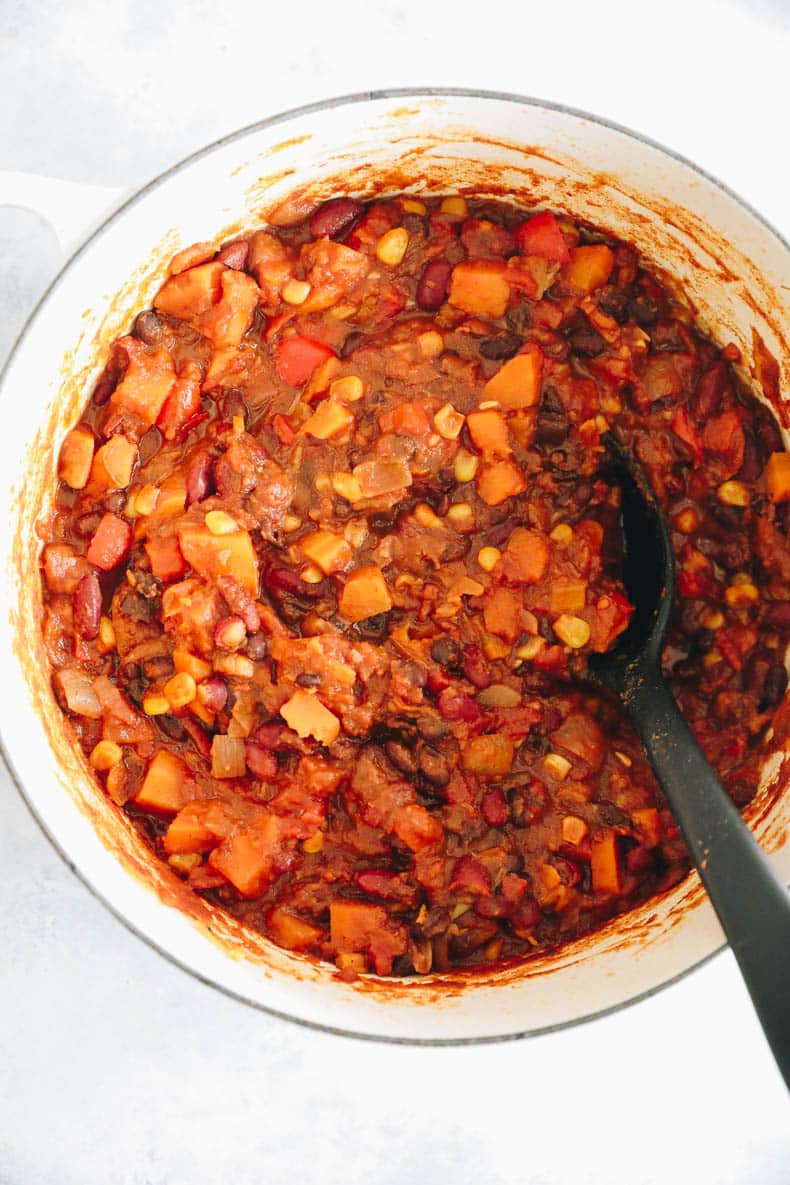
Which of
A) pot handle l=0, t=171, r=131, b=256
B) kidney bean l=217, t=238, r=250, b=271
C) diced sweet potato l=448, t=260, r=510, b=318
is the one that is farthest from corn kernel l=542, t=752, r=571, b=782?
pot handle l=0, t=171, r=131, b=256

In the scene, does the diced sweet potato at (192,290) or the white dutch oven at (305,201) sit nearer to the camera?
the white dutch oven at (305,201)

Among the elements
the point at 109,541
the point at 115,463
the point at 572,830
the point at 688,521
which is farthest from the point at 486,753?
the point at 115,463

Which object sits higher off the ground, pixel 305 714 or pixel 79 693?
pixel 305 714

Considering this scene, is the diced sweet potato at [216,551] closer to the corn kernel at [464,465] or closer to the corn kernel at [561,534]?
the corn kernel at [464,465]

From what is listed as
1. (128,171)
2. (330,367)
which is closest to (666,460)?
(330,367)

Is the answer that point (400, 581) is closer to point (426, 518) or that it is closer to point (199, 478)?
point (426, 518)

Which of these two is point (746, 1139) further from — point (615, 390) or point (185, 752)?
point (615, 390)

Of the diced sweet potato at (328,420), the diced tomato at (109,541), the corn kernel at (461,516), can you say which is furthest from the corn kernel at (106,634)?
the corn kernel at (461,516)
